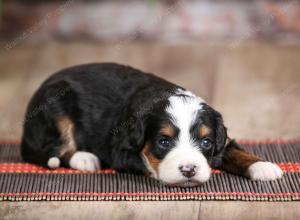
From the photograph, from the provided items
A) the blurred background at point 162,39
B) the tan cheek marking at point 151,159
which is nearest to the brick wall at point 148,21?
the blurred background at point 162,39

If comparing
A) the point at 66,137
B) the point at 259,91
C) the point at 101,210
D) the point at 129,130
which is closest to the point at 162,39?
the point at 259,91

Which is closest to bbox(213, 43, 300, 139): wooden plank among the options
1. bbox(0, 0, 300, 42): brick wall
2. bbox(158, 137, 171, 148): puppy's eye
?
bbox(0, 0, 300, 42): brick wall

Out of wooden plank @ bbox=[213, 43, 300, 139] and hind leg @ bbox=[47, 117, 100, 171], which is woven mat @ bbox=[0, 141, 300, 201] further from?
wooden plank @ bbox=[213, 43, 300, 139]

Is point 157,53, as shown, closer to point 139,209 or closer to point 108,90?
point 108,90

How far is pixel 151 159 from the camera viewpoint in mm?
3996

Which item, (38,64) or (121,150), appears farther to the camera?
(38,64)

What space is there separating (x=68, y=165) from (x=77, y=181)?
22 centimetres

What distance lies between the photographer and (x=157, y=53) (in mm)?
7133

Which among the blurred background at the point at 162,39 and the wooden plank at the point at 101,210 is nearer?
the wooden plank at the point at 101,210

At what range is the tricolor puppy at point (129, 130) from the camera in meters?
3.90

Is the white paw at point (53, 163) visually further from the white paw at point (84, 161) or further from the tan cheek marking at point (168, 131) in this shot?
the tan cheek marking at point (168, 131)

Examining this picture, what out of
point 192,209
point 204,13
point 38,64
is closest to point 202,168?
point 192,209

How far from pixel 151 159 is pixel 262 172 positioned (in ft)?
1.96

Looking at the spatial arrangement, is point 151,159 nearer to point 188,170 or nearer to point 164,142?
point 164,142
